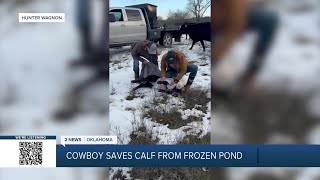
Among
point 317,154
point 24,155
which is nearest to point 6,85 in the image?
point 24,155

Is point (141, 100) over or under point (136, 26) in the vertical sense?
under

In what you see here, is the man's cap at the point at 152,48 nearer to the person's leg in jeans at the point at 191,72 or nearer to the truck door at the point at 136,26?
the truck door at the point at 136,26

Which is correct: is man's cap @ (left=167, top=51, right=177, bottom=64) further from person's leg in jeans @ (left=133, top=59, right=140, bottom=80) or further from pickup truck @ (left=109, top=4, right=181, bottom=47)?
person's leg in jeans @ (left=133, top=59, right=140, bottom=80)

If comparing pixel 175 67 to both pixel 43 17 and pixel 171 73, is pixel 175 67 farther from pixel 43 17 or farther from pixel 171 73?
pixel 43 17

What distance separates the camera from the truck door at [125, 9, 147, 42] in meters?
3.46

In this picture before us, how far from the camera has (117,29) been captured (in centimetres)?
342

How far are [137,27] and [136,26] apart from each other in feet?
0.04

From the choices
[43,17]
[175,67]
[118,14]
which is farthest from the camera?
[175,67]

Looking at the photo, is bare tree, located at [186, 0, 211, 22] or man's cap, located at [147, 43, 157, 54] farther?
man's cap, located at [147, 43, 157, 54]

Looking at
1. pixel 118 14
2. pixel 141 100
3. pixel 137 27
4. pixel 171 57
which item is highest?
pixel 118 14

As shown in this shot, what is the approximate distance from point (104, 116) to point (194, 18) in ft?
3.47

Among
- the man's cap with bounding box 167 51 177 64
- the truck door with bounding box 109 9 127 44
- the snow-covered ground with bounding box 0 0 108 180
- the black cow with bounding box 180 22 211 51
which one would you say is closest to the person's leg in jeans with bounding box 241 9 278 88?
the black cow with bounding box 180 22 211 51

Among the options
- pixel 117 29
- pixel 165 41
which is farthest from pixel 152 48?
A: pixel 117 29

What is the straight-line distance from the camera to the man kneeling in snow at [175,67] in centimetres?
352
